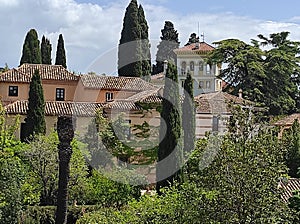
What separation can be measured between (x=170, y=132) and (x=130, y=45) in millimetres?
19984

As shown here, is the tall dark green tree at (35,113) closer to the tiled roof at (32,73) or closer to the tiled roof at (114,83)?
the tiled roof at (114,83)

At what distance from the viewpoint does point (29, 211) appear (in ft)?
66.5

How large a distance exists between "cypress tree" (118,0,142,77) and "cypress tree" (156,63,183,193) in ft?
59.9

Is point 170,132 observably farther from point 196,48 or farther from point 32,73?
point 196,48

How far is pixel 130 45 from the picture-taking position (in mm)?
42250

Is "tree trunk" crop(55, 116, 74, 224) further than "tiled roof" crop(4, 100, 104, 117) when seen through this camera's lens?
No

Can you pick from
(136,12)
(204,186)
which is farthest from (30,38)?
(204,186)

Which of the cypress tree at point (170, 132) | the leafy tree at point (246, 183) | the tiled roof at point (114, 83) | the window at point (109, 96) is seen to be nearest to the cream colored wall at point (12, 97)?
the tiled roof at point (114, 83)

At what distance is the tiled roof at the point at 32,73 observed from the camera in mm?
38281

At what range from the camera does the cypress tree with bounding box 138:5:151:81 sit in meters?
42.9

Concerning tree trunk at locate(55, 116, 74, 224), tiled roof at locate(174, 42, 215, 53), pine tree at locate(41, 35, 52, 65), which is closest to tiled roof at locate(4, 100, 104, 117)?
tree trunk at locate(55, 116, 74, 224)

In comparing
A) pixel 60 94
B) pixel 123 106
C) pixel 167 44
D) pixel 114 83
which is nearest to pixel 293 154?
pixel 123 106

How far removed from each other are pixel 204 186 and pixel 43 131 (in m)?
18.1

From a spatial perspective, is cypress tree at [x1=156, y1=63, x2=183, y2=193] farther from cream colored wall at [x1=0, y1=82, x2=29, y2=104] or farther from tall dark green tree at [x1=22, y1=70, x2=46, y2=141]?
cream colored wall at [x1=0, y1=82, x2=29, y2=104]
